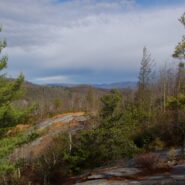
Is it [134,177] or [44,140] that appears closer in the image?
[134,177]

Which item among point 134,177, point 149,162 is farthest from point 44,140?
point 134,177

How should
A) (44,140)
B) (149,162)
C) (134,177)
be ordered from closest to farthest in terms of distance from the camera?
(134,177) < (149,162) < (44,140)

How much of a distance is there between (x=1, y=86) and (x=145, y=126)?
10810 millimetres

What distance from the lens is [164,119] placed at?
31000 mm

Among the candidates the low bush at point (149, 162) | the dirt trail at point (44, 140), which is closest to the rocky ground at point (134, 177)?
the low bush at point (149, 162)

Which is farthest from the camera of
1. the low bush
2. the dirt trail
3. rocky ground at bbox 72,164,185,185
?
the dirt trail

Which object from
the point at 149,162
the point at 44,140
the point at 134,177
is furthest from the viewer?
the point at 44,140

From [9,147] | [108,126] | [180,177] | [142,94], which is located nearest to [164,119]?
[108,126]

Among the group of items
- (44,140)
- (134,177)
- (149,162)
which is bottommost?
(44,140)

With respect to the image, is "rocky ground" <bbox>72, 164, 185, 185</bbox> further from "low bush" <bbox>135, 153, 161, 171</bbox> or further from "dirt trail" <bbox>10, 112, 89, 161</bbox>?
"dirt trail" <bbox>10, 112, 89, 161</bbox>

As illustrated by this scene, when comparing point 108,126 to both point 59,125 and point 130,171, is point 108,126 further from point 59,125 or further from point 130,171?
point 59,125

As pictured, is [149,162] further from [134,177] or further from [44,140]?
[44,140]

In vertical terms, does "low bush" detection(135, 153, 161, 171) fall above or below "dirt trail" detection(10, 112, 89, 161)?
above

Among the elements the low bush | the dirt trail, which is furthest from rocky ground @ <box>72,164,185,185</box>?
the dirt trail
